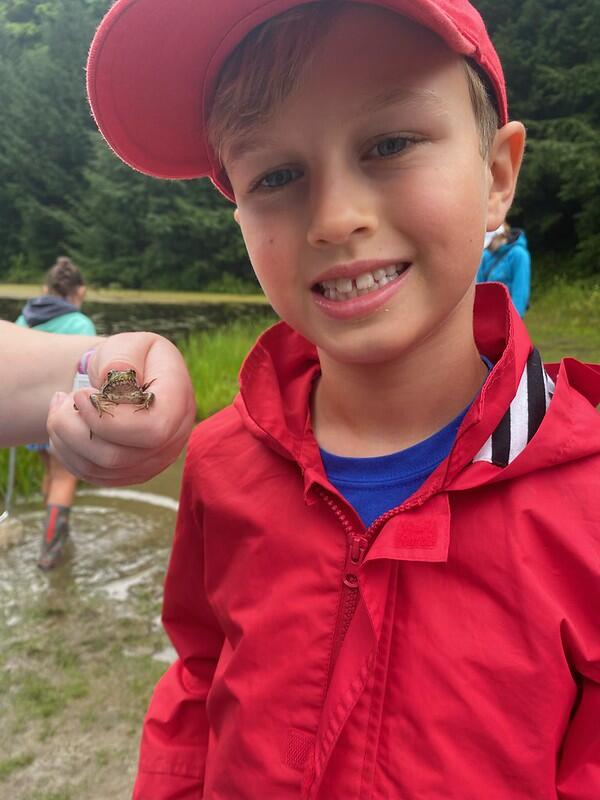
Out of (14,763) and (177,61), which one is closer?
(177,61)

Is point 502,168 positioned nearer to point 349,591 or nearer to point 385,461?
point 385,461

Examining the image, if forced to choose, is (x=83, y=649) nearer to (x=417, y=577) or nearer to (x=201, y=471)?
(x=201, y=471)

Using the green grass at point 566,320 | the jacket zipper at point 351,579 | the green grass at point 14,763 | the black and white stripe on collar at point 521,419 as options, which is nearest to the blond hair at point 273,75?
the black and white stripe on collar at point 521,419

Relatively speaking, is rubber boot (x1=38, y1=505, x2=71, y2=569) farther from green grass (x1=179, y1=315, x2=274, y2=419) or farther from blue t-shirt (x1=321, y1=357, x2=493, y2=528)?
blue t-shirt (x1=321, y1=357, x2=493, y2=528)

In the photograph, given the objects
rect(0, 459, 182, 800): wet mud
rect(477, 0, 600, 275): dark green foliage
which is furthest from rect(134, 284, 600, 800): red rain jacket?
rect(477, 0, 600, 275): dark green foliage

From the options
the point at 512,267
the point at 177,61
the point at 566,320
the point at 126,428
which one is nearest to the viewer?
the point at 126,428

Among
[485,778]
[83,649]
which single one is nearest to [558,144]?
[83,649]

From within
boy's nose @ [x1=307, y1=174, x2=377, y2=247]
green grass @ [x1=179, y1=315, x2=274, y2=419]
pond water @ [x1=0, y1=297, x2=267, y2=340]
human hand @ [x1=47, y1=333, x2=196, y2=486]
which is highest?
boy's nose @ [x1=307, y1=174, x2=377, y2=247]

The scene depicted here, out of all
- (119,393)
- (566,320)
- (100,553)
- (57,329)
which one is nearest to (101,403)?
(119,393)
